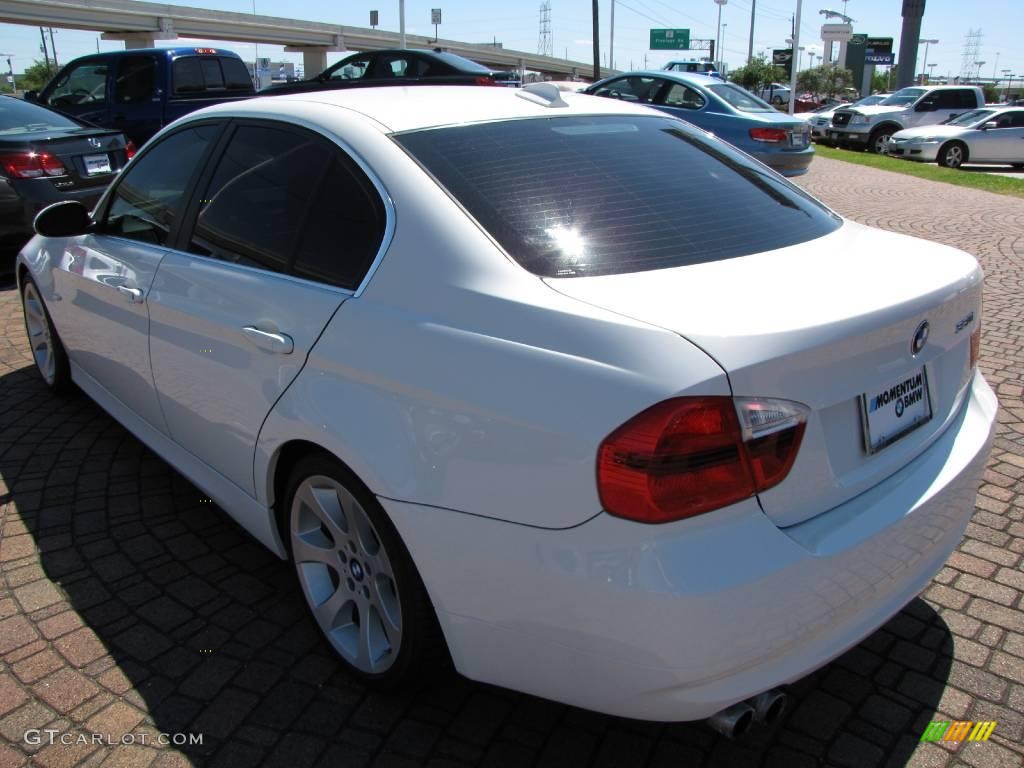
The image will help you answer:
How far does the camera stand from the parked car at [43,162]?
7.98m

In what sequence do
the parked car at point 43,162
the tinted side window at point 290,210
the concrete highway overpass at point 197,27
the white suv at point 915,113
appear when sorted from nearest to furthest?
the tinted side window at point 290,210
the parked car at point 43,162
the white suv at point 915,113
the concrete highway overpass at point 197,27

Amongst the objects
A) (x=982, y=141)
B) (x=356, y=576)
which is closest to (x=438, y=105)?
(x=356, y=576)

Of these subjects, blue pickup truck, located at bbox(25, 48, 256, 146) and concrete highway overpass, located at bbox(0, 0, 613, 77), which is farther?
concrete highway overpass, located at bbox(0, 0, 613, 77)

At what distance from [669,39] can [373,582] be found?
91.3 meters

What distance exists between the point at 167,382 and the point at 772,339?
234cm

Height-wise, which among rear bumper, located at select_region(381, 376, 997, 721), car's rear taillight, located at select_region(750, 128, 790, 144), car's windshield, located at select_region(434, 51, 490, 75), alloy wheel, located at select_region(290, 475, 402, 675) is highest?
car's windshield, located at select_region(434, 51, 490, 75)

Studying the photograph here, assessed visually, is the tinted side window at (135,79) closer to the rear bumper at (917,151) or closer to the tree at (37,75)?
the rear bumper at (917,151)

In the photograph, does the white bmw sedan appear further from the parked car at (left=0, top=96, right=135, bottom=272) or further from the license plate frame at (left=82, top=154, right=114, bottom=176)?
the license plate frame at (left=82, top=154, right=114, bottom=176)

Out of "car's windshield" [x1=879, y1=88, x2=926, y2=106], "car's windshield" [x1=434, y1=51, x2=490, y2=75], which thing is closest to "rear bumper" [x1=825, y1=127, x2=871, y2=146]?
"car's windshield" [x1=879, y1=88, x2=926, y2=106]

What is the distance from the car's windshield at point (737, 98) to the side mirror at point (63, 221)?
36.0 ft

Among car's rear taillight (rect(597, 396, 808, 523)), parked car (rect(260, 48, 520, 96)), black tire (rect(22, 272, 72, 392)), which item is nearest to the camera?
car's rear taillight (rect(597, 396, 808, 523))

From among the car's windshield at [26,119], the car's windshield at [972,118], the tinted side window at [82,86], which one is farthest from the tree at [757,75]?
the car's windshield at [26,119]

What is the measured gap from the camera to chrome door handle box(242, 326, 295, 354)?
2.54 metres

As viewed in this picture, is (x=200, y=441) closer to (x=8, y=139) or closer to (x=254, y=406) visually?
(x=254, y=406)
